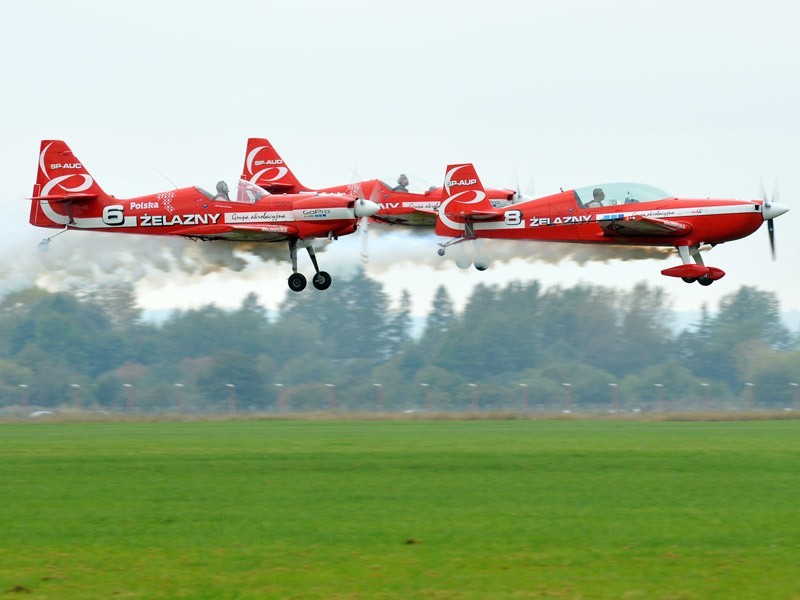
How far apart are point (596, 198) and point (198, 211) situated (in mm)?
10399

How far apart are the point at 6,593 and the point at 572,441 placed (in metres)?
27.3

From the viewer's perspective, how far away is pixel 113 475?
107 ft

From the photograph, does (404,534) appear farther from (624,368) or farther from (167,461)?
(624,368)

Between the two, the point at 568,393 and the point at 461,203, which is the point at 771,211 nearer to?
the point at 461,203

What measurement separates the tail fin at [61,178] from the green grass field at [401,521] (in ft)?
23.3

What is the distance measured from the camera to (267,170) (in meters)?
43.2

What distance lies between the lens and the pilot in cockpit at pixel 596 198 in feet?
122

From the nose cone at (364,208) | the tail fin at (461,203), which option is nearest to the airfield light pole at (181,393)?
the tail fin at (461,203)

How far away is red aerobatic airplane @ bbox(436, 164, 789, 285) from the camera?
3622cm

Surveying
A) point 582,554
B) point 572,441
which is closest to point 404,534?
point 582,554

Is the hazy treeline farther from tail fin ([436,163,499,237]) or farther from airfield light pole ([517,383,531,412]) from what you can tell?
tail fin ([436,163,499,237])

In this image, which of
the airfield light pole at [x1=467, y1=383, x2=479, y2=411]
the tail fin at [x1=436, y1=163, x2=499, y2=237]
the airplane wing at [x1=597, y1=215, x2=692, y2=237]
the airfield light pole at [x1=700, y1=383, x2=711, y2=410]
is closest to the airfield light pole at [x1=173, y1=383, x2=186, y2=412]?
the airfield light pole at [x1=467, y1=383, x2=479, y2=411]

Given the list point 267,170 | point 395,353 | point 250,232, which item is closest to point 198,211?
point 250,232

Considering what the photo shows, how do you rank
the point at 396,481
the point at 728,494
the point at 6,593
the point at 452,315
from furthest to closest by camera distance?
the point at 452,315 < the point at 396,481 < the point at 728,494 < the point at 6,593
